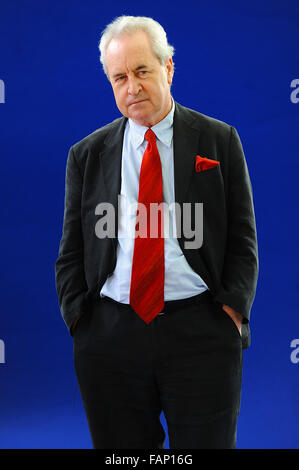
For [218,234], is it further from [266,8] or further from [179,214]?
[266,8]

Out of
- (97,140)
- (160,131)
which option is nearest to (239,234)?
(160,131)

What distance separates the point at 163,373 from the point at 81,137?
1.42 m

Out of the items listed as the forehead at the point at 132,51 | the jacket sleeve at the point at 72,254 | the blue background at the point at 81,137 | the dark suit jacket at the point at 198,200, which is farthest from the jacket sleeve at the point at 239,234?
the blue background at the point at 81,137

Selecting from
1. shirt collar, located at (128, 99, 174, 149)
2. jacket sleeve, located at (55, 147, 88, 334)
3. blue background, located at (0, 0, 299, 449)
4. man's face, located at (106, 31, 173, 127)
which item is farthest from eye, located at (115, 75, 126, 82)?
blue background, located at (0, 0, 299, 449)

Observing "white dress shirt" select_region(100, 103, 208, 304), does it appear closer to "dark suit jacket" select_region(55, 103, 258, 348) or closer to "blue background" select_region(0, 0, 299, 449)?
"dark suit jacket" select_region(55, 103, 258, 348)

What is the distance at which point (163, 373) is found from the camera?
1690mm

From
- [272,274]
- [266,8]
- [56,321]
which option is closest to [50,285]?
[56,321]

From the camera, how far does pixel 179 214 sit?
169cm

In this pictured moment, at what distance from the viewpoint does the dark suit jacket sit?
172cm

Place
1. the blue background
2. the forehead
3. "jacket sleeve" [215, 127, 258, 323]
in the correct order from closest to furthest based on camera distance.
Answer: the forehead, "jacket sleeve" [215, 127, 258, 323], the blue background

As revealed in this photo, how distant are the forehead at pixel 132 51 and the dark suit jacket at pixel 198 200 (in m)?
0.20

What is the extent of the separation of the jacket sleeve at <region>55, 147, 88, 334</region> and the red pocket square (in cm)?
37

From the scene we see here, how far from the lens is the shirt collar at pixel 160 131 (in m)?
1.74

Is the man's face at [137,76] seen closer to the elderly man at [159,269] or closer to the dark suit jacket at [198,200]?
the elderly man at [159,269]
